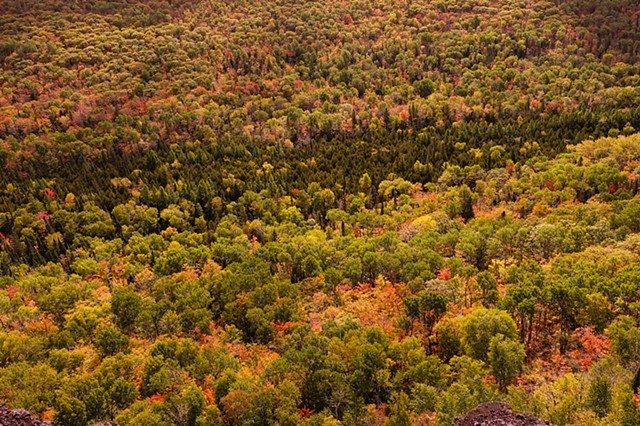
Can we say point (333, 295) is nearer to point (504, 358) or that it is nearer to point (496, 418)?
point (504, 358)

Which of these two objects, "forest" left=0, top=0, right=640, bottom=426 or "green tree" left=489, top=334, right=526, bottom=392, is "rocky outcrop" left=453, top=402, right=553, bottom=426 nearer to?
"forest" left=0, top=0, right=640, bottom=426

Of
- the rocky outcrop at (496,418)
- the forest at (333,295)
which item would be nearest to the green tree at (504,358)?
the forest at (333,295)

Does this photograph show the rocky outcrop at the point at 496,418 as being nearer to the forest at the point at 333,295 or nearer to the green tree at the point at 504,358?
the forest at the point at 333,295

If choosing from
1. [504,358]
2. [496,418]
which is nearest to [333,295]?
[504,358]

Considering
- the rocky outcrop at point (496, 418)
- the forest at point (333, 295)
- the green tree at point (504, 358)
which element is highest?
the rocky outcrop at point (496, 418)

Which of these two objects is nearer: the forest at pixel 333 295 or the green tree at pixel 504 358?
the forest at pixel 333 295

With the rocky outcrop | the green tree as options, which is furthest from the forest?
the rocky outcrop

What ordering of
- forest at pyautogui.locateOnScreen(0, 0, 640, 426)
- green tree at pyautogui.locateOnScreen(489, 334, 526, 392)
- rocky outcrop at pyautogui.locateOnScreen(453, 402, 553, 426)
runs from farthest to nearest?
1. green tree at pyautogui.locateOnScreen(489, 334, 526, 392)
2. forest at pyautogui.locateOnScreen(0, 0, 640, 426)
3. rocky outcrop at pyautogui.locateOnScreen(453, 402, 553, 426)

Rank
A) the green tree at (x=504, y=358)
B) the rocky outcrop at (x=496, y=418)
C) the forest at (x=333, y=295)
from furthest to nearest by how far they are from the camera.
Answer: the green tree at (x=504, y=358), the forest at (x=333, y=295), the rocky outcrop at (x=496, y=418)
